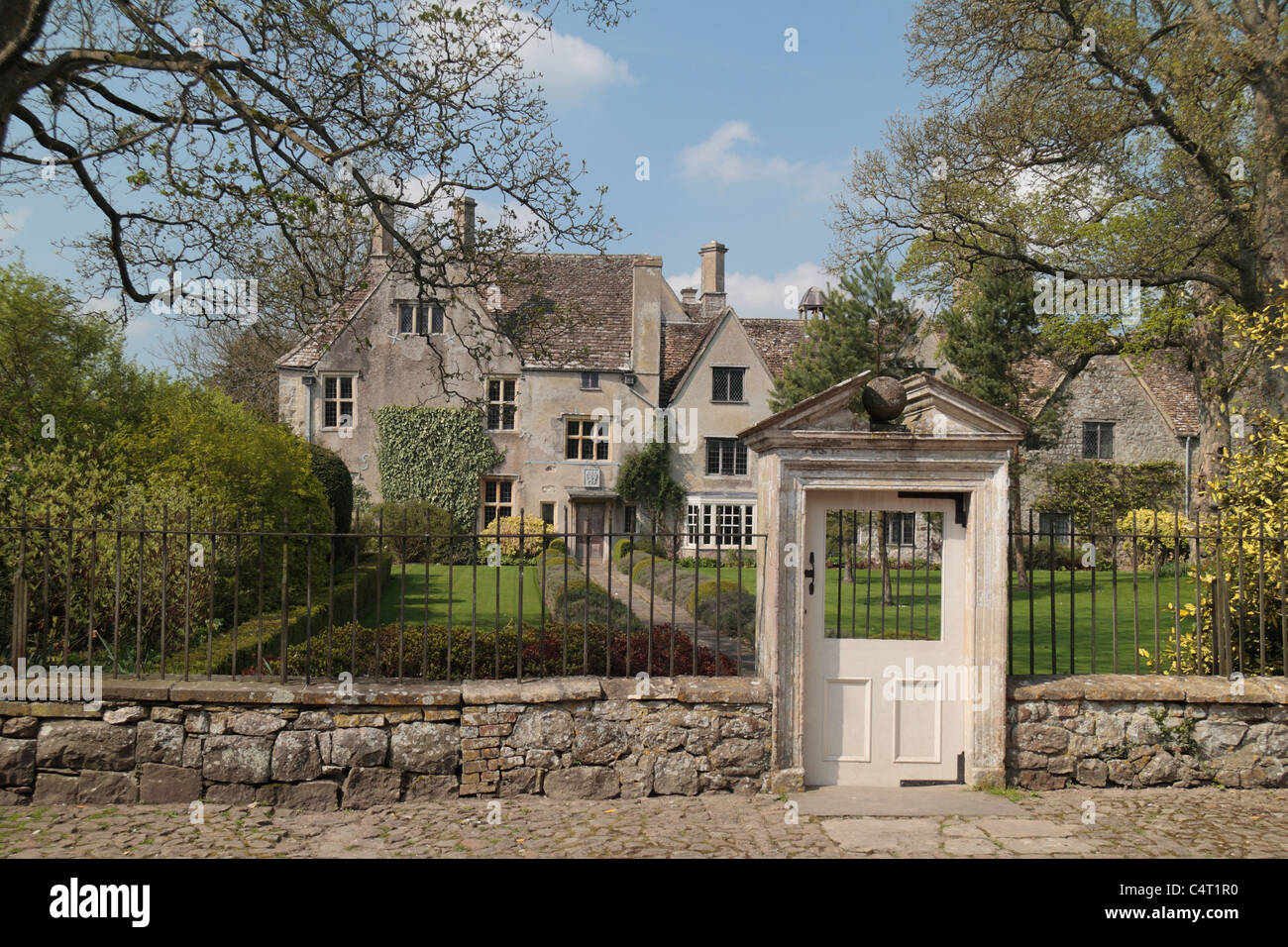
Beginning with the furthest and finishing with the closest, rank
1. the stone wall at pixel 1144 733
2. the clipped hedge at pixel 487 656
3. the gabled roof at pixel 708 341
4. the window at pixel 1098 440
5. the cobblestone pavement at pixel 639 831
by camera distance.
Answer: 1. the window at pixel 1098 440
2. the gabled roof at pixel 708 341
3. the clipped hedge at pixel 487 656
4. the stone wall at pixel 1144 733
5. the cobblestone pavement at pixel 639 831

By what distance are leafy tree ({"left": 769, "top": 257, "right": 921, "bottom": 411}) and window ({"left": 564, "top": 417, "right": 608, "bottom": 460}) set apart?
7.74m

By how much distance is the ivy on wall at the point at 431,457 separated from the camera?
29.5 meters

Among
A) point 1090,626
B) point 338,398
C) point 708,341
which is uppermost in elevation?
point 708,341

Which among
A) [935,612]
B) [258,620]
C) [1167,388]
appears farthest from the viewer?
[1167,388]

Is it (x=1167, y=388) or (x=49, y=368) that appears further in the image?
(x=1167, y=388)

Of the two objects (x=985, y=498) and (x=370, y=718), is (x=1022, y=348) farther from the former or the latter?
(x=370, y=718)

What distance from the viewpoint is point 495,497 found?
30.3 meters

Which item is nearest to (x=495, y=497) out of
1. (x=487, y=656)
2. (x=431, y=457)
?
(x=431, y=457)

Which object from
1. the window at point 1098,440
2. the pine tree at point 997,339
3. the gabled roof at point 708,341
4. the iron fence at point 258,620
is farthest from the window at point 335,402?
the window at point 1098,440

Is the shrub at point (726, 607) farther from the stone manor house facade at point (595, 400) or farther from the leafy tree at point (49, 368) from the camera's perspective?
the stone manor house facade at point (595, 400)

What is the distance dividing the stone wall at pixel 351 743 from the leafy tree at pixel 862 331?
18.0 meters

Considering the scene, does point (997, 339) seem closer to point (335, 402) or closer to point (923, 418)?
point (923, 418)

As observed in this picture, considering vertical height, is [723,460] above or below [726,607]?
above

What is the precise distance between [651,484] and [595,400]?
10.7 ft
